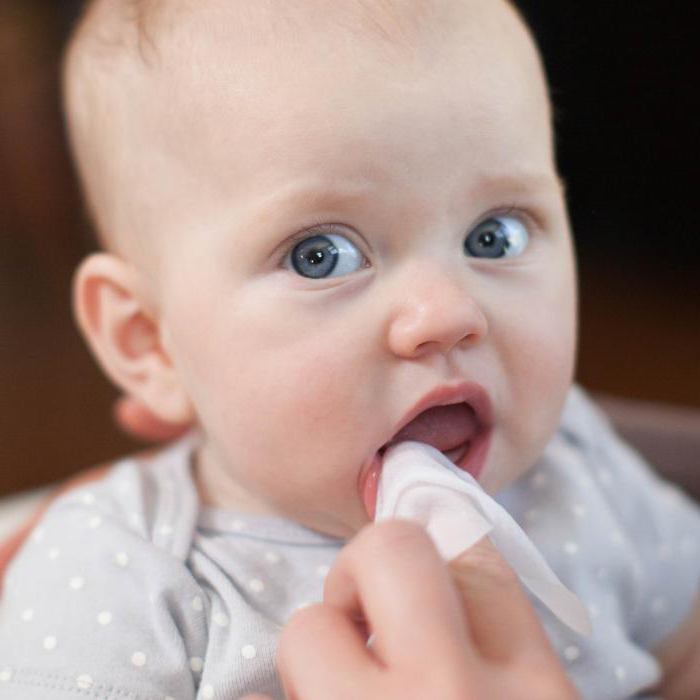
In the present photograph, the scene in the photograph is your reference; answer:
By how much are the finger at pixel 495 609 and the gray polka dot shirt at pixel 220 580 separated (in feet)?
0.68

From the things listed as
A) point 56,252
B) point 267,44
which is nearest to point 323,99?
point 267,44

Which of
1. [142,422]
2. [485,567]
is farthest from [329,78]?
[142,422]

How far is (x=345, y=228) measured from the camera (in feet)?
2.00

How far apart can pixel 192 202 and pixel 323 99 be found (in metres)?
0.11

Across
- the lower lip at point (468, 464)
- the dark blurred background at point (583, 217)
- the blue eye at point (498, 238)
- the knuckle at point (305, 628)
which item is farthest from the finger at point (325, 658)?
the dark blurred background at point (583, 217)

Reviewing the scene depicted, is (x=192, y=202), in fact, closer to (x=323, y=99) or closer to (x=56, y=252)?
(x=323, y=99)

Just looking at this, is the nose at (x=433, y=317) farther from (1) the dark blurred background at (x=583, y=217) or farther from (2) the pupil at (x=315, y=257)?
(1) the dark blurred background at (x=583, y=217)

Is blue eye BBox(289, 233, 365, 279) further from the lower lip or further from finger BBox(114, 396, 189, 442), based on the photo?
finger BBox(114, 396, 189, 442)

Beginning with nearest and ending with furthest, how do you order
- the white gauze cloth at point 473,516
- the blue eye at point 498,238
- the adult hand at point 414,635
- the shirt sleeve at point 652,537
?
the adult hand at point 414,635 → the white gauze cloth at point 473,516 → the blue eye at point 498,238 → the shirt sleeve at point 652,537

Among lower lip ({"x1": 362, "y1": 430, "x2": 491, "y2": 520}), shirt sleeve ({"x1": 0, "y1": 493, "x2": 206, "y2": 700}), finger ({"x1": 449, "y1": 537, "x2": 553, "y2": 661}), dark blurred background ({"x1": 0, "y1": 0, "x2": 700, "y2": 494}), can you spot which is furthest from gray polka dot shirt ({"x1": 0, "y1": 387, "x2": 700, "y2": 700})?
dark blurred background ({"x1": 0, "y1": 0, "x2": 700, "y2": 494})

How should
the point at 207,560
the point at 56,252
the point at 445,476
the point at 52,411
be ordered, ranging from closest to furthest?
the point at 445,476
the point at 207,560
the point at 52,411
the point at 56,252

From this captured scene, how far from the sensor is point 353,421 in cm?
60

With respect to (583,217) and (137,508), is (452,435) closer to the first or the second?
(137,508)

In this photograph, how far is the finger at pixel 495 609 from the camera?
1.44 feet
